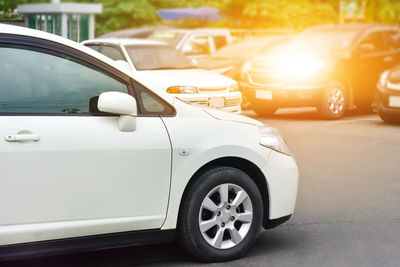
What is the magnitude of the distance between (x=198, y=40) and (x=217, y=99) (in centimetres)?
728

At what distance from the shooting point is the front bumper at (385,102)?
13.0 m

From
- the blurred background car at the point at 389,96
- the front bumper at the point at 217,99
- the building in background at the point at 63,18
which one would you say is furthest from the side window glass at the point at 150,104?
the building in background at the point at 63,18

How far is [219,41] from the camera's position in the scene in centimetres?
2014

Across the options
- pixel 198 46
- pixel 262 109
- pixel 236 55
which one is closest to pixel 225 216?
pixel 262 109

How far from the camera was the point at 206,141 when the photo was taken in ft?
16.9

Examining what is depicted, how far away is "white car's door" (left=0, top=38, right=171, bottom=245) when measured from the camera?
180 inches

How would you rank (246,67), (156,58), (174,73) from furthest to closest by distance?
(246,67)
(156,58)
(174,73)

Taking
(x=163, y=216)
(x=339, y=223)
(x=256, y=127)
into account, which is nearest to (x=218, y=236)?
(x=163, y=216)

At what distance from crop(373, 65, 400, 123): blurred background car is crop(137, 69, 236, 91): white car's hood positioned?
2.52 meters

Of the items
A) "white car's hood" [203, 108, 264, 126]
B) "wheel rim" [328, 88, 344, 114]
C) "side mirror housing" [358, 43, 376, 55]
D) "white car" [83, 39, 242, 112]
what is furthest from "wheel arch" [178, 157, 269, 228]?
"side mirror housing" [358, 43, 376, 55]

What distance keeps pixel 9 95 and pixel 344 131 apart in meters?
8.73

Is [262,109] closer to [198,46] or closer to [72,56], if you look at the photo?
[198,46]

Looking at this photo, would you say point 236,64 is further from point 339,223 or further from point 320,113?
point 339,223

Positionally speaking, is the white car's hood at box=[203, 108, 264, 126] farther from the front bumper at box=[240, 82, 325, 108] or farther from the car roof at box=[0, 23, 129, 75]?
the front bumper at box=[240, 82, 325, 108]
